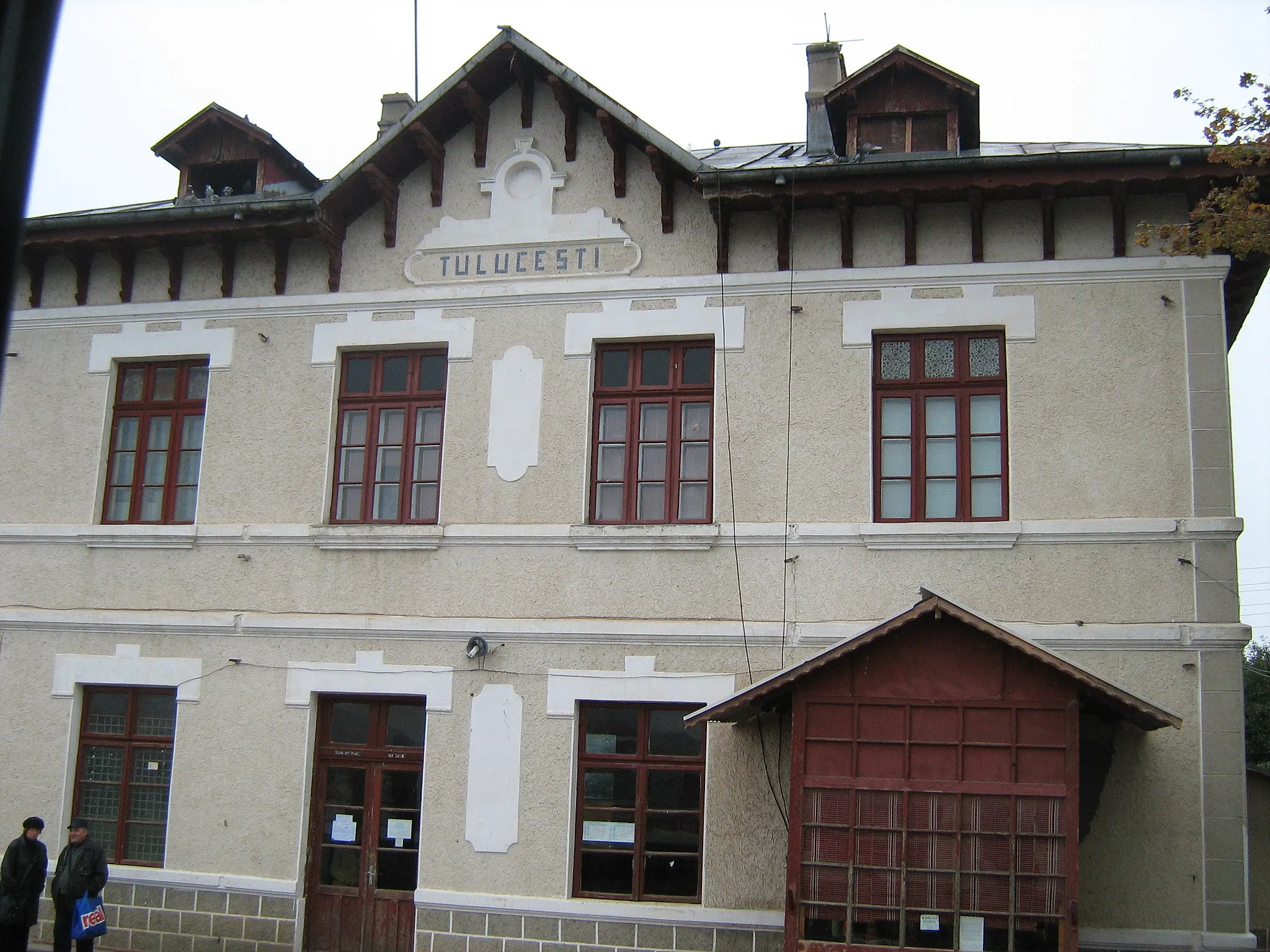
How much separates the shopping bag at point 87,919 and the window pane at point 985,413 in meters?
8.29

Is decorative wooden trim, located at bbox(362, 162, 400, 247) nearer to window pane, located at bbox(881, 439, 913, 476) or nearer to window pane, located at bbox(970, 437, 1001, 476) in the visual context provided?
window pane, located at bbox(881, 439, 913, 476)

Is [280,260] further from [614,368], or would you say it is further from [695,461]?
[695,461]

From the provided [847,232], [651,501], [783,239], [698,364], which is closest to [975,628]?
[651,501]

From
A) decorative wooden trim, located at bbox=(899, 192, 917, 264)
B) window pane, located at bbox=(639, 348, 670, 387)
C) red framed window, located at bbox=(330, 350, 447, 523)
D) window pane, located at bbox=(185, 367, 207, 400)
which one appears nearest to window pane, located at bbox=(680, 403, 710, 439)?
window pane, located at bbox=(639, 348, 670, 387)

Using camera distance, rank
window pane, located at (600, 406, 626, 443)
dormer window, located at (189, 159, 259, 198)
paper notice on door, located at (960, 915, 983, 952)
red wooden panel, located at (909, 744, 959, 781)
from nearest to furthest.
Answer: paper notice on door, located at (960, 915, 983, 952) < red wooden panel, located at (909, 744, 959, 781) < window pane, located at (600, 406, 626, 443) < dormer window, located at (189, 159, 259, 198)

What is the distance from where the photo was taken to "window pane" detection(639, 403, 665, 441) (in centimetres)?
1163

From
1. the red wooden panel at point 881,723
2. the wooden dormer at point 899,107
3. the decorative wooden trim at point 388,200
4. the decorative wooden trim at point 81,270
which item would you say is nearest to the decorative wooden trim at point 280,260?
the decorative wooden trim at point 388,200

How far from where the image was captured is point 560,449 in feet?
38.1

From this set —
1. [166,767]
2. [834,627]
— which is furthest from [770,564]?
[166,767]

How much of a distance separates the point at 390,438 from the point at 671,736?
3.94 metres

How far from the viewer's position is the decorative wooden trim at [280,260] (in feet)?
41.1

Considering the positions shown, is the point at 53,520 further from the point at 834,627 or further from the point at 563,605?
the point at 834,627

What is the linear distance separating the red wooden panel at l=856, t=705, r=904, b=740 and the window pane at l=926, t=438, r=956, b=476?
2374 millimetres

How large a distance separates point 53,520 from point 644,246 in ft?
21.4
